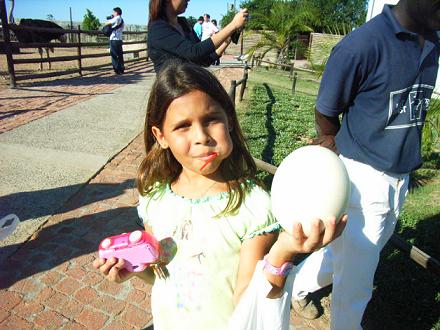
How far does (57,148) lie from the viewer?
18.3ft

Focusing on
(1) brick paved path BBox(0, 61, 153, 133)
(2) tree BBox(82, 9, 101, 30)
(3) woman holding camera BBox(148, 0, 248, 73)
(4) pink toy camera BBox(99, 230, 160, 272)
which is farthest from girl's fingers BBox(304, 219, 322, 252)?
(2) tree BBox(82, 9, 101, 30)

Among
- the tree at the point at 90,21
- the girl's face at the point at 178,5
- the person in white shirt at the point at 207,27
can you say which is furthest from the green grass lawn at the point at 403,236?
the tree at the point at 90,21

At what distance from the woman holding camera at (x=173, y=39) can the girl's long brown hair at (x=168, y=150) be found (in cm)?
103

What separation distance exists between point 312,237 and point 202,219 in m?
0.47

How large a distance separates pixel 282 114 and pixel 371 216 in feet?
22.3

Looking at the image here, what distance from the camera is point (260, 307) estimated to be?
1.21 metres

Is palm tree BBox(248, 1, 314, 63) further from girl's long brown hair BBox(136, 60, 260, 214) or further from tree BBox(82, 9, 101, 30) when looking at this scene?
tree BBox(82, 9, 101, 30)

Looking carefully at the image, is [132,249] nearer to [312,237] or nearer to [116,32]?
[312,237]

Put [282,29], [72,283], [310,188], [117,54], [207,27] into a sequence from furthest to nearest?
[282,29], [207,27], [117,54], [72,283], [310,188]

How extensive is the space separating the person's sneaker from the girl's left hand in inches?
69.3

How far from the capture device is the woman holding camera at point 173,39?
2543 mm

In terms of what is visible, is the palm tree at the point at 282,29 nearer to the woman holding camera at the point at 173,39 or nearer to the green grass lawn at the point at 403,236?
the green grass lawn at the point at 403,236

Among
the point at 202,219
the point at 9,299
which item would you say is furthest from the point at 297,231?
the point at 9,299

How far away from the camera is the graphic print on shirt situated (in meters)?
1.88
